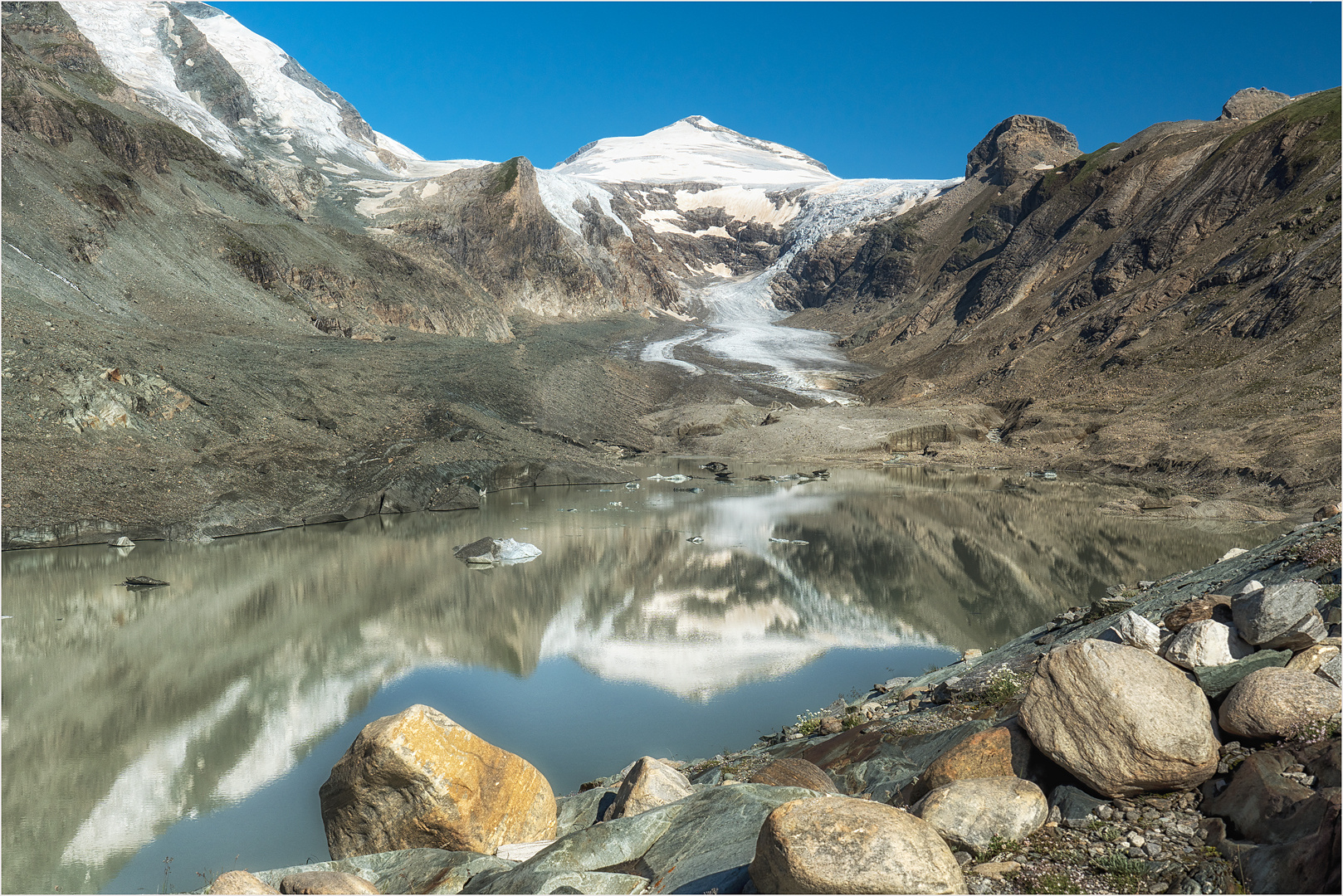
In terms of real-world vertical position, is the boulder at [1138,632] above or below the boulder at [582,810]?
above

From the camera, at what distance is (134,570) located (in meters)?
20.1

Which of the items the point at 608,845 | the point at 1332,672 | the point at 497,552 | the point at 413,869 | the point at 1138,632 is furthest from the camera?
the point at 497,552

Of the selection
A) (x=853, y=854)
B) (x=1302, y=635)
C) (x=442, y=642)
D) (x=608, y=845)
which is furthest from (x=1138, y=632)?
(x=442, y=642)

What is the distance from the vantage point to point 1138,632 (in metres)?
7.37

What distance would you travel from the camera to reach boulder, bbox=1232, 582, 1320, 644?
21.8 feet

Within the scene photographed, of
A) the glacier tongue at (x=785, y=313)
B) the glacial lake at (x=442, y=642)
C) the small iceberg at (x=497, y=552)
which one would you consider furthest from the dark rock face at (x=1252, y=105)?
the small iceberg at (x=497, y=552)

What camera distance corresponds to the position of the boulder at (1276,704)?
4.87 meters

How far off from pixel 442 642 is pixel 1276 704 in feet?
42.4

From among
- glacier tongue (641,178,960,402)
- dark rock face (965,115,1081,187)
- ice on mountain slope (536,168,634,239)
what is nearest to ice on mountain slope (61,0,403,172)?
ice on mountain slope (536,168,634,239)

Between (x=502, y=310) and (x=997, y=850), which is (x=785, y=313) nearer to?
(x=502, y=310)

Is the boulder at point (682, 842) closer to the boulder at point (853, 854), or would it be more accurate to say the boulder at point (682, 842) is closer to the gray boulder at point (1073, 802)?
the boulder at point (853, 854)

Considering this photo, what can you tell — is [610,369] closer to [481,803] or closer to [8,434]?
[8,434]

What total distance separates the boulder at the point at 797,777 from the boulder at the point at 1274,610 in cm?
364

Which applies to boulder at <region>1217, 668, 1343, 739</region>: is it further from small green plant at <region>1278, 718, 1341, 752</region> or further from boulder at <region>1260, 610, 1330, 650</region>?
boulder at <region>1260, 610, 1330, 650</region>
